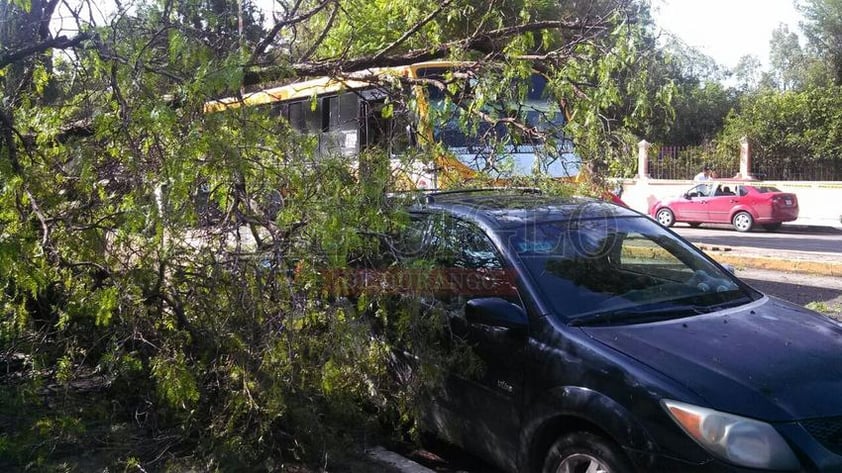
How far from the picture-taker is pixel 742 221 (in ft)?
66.0

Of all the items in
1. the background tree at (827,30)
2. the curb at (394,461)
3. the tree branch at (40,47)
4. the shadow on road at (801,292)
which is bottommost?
the curb at (394,461)

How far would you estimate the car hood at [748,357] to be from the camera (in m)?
2.87

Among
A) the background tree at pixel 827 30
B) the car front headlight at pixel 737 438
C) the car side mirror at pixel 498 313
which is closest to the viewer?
the car front headlight at pixel 737 438

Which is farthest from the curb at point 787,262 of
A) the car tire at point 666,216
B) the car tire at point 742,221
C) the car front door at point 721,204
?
the car tire at point 666,216

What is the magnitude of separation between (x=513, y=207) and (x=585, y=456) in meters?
1.70

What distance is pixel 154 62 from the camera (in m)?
4.23

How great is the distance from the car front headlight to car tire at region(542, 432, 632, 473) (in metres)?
0.30

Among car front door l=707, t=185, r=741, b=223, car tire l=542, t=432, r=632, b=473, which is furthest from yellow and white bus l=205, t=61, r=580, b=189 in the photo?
car front door l=707, t=185, r=741, b=223

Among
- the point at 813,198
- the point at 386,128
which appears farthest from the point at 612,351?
the point at 813,198

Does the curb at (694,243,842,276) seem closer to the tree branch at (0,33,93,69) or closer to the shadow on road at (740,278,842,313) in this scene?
the shadow on road at (740,278,842,313)

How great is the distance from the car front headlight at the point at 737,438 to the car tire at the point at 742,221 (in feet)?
61.9

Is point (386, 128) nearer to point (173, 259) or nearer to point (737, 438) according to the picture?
point (173, 259)

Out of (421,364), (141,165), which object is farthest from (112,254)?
(421,364)

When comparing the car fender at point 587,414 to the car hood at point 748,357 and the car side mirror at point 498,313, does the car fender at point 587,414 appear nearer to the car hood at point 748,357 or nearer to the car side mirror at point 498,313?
the car hood at point 748,357
